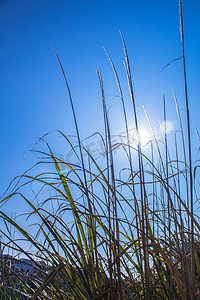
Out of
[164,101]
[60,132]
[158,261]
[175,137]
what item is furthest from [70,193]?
[175,137]

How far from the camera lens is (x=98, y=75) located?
1008 mm

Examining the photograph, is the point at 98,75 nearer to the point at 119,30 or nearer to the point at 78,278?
the point at 119,30

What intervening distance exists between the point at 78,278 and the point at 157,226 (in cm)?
54

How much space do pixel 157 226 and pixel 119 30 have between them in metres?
0.95

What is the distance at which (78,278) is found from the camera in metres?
0.90

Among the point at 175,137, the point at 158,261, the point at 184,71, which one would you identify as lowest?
the point at 158,261

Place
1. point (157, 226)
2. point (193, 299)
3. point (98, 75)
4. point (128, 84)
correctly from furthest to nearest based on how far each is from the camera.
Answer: point (157, 226), point (98, 75), point (128, 84), point (193, 299)

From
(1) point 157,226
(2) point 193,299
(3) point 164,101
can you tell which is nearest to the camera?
(2) point 193,299

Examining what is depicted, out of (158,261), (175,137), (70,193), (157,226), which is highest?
(175,137)

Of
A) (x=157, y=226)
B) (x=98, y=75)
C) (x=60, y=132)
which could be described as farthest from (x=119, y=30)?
(x=157, y=226)

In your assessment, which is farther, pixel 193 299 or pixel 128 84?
pixel 128 84

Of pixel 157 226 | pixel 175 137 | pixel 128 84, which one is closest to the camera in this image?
pixel 128 84

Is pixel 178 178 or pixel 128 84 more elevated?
pixel 128 84

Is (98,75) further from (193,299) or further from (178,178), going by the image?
(193,299)
